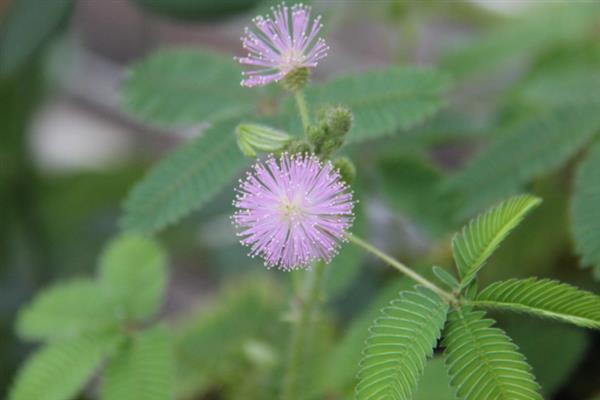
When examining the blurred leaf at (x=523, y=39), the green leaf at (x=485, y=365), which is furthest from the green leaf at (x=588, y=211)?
the blurred leaf at (x=523, y=39)

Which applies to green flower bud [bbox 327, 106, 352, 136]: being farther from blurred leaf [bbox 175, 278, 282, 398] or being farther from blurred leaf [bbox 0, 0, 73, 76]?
blurred leaf [bbox 0, 0, 73, 76]

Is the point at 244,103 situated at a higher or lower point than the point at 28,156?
lower

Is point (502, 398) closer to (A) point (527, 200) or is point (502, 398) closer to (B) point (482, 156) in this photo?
(A) point (527, 200)

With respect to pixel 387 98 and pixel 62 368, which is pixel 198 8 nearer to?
pixel 387 98

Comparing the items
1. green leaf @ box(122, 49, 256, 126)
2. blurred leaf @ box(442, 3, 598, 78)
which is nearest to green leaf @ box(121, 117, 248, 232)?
green leaf @ box(122, 49, 256, 126)

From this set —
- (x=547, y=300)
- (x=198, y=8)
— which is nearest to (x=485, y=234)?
(x=547, y=300)

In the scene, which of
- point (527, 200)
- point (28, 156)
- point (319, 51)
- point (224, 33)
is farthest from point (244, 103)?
point (224, 33)

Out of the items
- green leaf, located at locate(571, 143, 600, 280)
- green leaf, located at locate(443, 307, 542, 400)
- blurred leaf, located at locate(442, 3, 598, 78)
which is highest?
blurred leaf, located at locate(442, 3, 598, 78)
